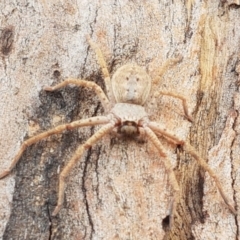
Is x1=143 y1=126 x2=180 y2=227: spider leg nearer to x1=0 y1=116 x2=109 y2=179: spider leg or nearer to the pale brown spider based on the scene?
the pale brown spider

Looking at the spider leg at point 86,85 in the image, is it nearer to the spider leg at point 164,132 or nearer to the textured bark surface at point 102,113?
the textured bark surface at point 102,113

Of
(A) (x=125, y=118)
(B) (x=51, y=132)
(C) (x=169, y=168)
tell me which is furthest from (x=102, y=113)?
(C) (x=169, y=168)

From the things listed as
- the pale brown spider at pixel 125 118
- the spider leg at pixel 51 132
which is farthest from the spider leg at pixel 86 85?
the spider leg at pixel 51 132

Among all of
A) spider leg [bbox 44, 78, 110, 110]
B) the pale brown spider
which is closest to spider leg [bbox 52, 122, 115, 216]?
the pale brown spider

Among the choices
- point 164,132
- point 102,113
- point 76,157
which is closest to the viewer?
point 76,157

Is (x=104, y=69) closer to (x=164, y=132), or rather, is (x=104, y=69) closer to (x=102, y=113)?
(x=102, y=113)

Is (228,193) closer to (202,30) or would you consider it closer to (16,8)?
(202,30)
